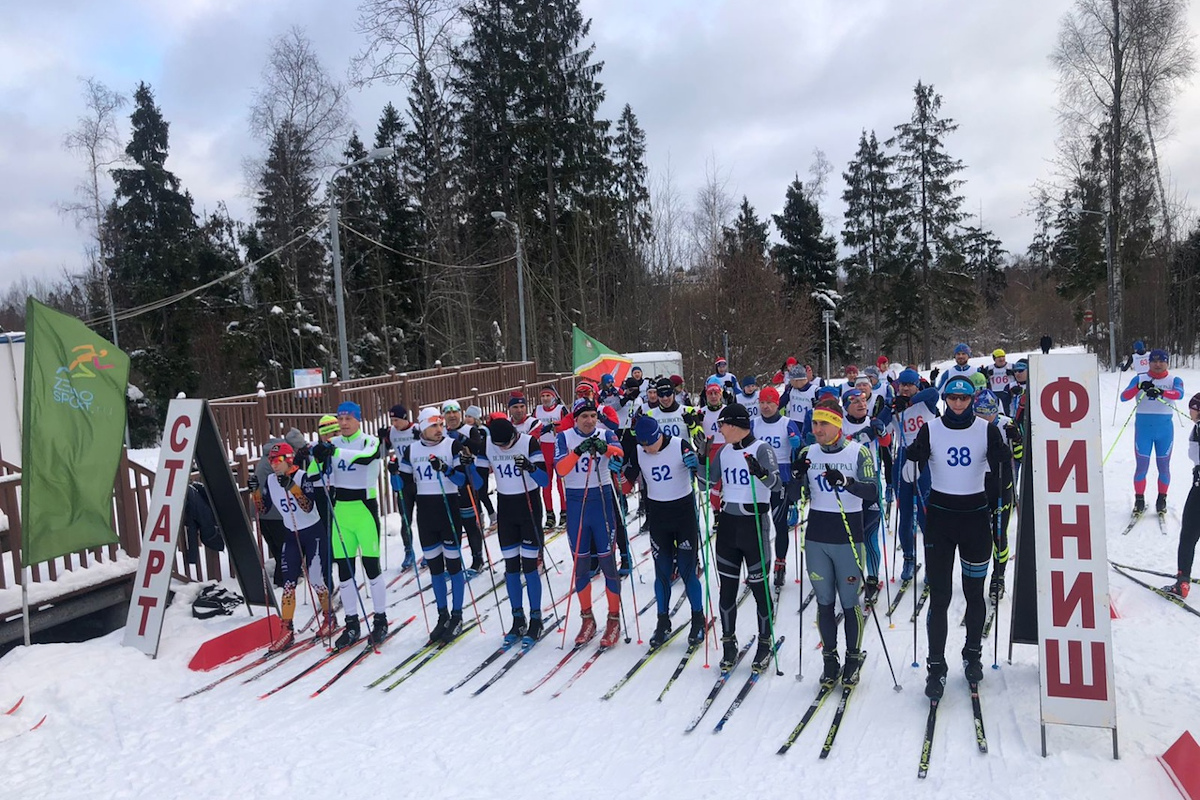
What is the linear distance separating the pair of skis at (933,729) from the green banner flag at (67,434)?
6638 mm

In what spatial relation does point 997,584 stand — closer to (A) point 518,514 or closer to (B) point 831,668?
(B) point 831,668

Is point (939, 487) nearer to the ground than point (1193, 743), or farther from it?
farther from it

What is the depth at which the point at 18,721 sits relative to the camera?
520 cm

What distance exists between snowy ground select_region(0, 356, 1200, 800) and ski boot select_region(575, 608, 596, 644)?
0.30 m

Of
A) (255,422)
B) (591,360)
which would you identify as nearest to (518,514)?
(591,360)

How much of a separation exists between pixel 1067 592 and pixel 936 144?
3682 centimetres

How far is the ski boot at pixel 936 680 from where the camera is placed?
4613 mm

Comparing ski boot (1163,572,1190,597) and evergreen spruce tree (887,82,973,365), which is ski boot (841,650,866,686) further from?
evergreen spruce tree (887,82,973,365)

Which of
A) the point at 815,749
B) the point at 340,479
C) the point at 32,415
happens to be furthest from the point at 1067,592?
the point at 32,415

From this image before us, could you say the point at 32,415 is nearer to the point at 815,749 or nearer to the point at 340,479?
the point at 340,479

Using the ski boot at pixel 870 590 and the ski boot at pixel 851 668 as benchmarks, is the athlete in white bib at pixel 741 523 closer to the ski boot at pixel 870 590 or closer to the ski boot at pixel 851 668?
Answer: the ski boot at pixel 851 668

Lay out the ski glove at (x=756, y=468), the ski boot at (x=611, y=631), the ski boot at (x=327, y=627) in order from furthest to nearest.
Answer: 1. the ski boot at (x=327, y=627)
2. the ski boot at (x=611, y=631)
3. the ski glove at (x=756, y=468)

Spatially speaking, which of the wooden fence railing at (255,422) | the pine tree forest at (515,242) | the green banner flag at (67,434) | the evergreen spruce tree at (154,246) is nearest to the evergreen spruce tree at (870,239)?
the pine tree forest at (515,242)

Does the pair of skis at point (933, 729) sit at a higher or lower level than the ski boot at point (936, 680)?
lower
